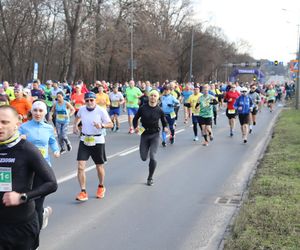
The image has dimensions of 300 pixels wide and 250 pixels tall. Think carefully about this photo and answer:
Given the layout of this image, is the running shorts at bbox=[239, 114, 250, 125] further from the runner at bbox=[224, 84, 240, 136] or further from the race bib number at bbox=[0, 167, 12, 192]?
the race bib number at bbox=[0, 167, 12, 192]

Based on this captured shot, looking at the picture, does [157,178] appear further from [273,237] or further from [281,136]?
[281,136]

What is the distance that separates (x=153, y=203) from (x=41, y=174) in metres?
4.28

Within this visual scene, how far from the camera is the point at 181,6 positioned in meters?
73.9

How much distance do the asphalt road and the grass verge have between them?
0.98 ft

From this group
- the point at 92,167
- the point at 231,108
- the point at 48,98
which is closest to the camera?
the point at 92,167

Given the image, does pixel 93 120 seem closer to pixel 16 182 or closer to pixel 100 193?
pixel 100 193

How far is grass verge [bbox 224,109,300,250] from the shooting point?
17.6 ft

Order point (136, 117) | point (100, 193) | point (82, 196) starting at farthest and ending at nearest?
point (136, 117) → point (100, 193) → point (82, 196)

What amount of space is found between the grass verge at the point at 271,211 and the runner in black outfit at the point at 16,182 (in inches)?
98.8

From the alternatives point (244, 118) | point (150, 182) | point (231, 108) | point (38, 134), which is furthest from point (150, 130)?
point (231, 108)

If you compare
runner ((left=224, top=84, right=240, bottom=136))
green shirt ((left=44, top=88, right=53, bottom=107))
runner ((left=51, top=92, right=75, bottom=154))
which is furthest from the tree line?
runner ((left=51, top=92, right=75, bottom=154))

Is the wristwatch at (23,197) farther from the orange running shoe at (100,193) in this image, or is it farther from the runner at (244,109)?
the runner at (244,109)

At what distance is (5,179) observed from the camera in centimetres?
341

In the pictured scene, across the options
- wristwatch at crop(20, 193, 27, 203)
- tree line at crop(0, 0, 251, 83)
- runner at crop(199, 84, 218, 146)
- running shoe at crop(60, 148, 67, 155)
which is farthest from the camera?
tree line at crop(0, 0, 251, 83)
